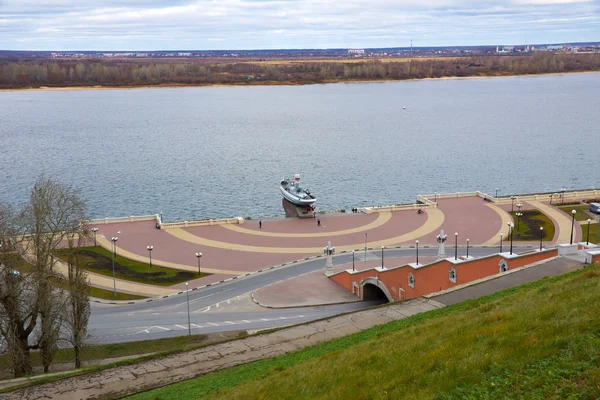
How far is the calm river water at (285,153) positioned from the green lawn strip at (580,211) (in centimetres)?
1603

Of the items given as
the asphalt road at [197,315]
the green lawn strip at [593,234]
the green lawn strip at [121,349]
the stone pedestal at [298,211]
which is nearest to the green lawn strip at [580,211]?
the green lawn strip at [593,234]

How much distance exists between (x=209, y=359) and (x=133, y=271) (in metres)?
24.5

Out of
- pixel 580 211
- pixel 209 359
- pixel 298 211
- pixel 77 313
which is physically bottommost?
pixel 298 211

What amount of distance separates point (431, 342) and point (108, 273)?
1327 inches

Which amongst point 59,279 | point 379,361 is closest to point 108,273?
point 59,279

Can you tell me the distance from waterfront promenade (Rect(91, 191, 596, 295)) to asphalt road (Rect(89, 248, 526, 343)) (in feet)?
10.2

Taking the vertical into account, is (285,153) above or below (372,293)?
above

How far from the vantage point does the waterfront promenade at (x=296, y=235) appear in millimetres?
49531

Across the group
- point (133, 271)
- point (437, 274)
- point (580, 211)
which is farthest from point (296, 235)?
point (580, 211)

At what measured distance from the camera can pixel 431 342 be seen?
17141mm

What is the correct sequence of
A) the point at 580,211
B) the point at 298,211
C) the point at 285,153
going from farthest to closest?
the point at 285,153
the point at 298,211
the point at 580,211

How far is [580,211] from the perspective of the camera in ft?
197

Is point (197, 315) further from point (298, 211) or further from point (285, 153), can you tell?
point (285, 153)

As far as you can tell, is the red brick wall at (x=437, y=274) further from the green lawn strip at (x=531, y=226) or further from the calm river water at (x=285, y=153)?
the calm river water at (x=285, y=153)
